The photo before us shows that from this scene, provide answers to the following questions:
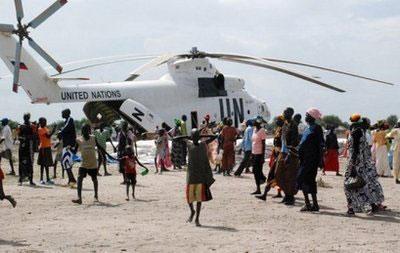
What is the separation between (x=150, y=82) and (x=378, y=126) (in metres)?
12.6

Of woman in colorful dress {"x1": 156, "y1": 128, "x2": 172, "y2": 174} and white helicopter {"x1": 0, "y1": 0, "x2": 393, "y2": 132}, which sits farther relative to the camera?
white helicopter {"x1": 0, "y1": 0, "x2": 393, "y2": 132}

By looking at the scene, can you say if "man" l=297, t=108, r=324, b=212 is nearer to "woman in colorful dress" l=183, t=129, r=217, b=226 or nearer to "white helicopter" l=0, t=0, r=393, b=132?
"woman in colorful dress" l=183, t=129, r=217, b=226

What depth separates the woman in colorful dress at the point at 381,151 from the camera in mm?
16000

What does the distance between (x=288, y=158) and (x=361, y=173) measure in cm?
140

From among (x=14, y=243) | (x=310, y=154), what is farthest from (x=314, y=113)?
(x=14, y=243)

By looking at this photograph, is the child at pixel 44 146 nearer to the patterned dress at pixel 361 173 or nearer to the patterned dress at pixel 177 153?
the patterned dress at pixel 177 153

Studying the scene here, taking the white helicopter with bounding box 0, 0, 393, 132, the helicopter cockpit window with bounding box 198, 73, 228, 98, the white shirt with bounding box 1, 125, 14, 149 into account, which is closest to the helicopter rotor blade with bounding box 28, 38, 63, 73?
the white helicopter with bounding box 0, 0, 393, 132

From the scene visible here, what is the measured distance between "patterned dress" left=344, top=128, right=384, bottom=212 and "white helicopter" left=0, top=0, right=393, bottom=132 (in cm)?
1028

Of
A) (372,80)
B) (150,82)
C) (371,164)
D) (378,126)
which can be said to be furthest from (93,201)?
(150,82)

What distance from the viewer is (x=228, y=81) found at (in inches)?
1115

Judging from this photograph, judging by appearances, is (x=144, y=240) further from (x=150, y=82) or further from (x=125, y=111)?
(x=150, y=82)

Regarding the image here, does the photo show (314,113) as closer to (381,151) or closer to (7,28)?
(381,151)

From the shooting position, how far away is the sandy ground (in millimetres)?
7227

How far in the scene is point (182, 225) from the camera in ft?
28.5
